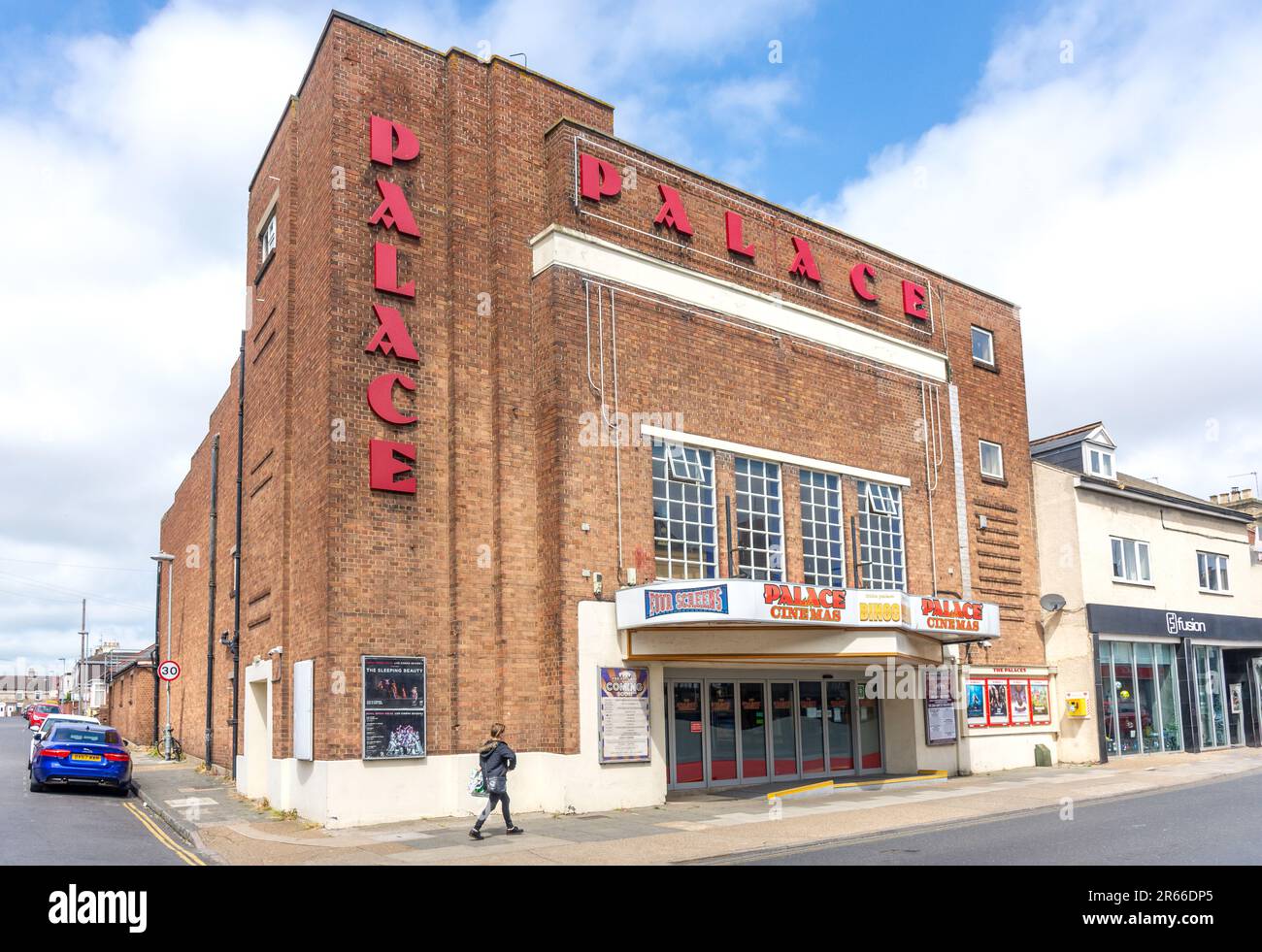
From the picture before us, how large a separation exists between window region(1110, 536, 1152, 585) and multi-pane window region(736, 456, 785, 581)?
39.9ft

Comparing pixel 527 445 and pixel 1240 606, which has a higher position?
pixel 527 445

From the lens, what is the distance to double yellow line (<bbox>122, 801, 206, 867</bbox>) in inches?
529

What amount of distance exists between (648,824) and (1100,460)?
2029 cm

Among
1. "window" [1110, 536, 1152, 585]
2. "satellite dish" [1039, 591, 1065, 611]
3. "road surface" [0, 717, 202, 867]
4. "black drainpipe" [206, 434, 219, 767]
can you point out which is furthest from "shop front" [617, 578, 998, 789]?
"black drainpipe" [206, 434, 219, 767]

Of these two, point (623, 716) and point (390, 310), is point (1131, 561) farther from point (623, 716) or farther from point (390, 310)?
point (390, 310)

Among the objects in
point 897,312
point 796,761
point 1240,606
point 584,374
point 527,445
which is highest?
point 897,312

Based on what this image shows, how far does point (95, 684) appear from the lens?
245 feet

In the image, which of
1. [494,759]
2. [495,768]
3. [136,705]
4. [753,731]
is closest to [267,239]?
[494,759]

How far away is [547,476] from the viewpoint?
18.5 metres
